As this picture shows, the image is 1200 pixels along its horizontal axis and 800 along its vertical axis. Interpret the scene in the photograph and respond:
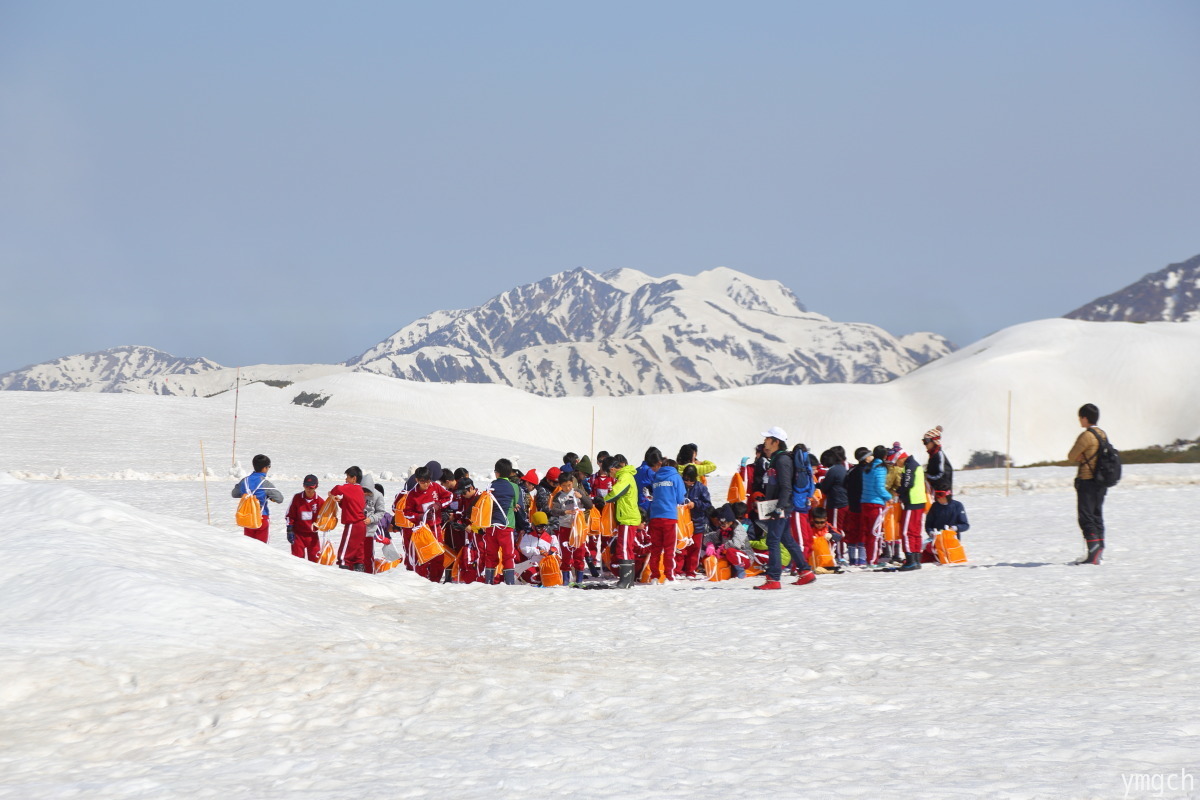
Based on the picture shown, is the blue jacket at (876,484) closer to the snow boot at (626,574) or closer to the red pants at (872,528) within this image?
the red pants at (872,528)

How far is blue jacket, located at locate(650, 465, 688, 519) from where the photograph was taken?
1278cm

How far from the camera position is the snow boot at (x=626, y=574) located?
13086mm

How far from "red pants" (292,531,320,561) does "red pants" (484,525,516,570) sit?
239 centimetres

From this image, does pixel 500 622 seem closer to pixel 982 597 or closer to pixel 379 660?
pixel 379 660

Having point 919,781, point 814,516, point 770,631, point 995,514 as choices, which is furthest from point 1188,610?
point 995,514

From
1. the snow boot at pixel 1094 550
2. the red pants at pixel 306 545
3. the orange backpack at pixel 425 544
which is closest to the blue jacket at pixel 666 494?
the orange backpack at pixel 425 544

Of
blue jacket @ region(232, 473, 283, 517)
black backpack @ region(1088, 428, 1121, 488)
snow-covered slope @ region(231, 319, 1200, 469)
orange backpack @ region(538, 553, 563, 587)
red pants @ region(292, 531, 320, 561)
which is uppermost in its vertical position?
snow-covered slope @ region(231, 319, 1200, 469)

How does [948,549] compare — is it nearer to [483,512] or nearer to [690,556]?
[690,556]

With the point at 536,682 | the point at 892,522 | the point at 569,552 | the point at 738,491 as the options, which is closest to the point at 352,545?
the point at 569,552

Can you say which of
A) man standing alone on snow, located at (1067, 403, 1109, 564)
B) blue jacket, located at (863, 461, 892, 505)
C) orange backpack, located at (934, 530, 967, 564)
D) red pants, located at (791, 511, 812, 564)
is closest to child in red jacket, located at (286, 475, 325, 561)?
red pants, located at (791, 511, 812, 564)

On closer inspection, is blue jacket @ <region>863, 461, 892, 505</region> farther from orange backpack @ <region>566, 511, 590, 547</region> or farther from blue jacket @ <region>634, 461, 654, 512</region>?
orange backpack @ <region>566, 511, 590, 547</region>

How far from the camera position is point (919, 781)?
4.95 meters

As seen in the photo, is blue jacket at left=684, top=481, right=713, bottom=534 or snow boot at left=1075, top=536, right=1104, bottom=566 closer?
snow boot at left=1075, top=536, right=1104, bottom=566

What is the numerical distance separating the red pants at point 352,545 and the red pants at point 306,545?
58 cm
